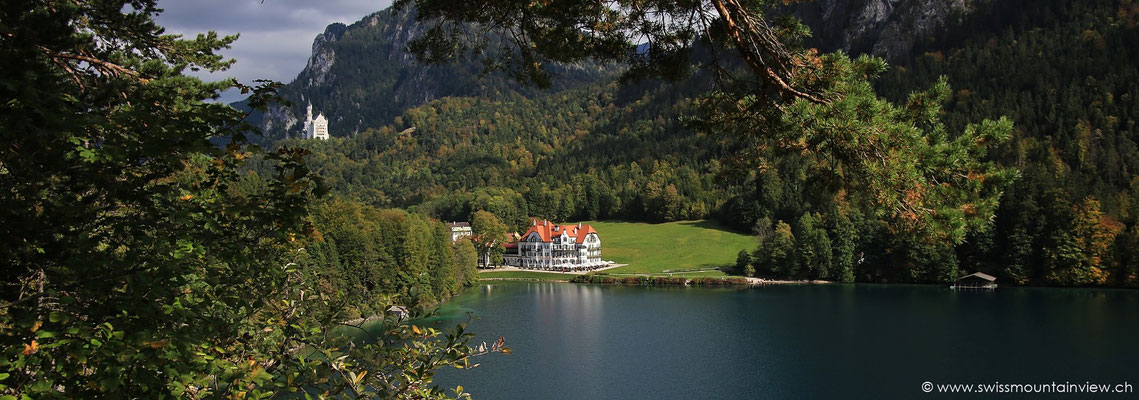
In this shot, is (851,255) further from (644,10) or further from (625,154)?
(625,154)

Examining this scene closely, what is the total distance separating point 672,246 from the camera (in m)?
69.8

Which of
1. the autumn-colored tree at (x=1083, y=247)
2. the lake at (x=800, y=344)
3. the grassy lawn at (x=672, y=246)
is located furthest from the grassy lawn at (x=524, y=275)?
the autumn-colored tree at (x=1083, y=247)

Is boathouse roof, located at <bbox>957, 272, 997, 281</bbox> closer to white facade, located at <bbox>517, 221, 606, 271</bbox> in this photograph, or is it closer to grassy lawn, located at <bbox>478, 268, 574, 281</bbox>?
grassy lawn, located at <bbox>478, 268, 574, 281</bbox>

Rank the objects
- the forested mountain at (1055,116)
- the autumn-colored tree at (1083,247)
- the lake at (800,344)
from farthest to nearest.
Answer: the forested mountain at (1055,116) → the autumn-colored tree at (1083,247) → the lake at (800,344)

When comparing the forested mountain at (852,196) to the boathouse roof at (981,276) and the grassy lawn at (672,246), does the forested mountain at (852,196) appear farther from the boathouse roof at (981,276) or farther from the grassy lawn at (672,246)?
the grassy lawn at (672,246)

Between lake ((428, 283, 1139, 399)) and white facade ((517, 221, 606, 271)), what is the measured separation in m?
26.2

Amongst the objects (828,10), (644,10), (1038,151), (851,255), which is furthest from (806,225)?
(828,10)

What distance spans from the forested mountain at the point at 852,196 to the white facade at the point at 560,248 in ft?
48.2

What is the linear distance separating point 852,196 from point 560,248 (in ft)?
220

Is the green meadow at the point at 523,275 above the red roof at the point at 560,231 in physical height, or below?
Answer: below

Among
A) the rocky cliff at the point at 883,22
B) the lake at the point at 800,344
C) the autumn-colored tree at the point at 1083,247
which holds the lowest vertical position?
the lake at the point at 800,344

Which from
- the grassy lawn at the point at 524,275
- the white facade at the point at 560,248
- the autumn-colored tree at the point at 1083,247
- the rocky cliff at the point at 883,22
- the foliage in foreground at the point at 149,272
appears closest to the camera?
the foliage in foreground at the point at 149,272

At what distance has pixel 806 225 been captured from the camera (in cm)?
5494

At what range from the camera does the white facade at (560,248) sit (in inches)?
2788
